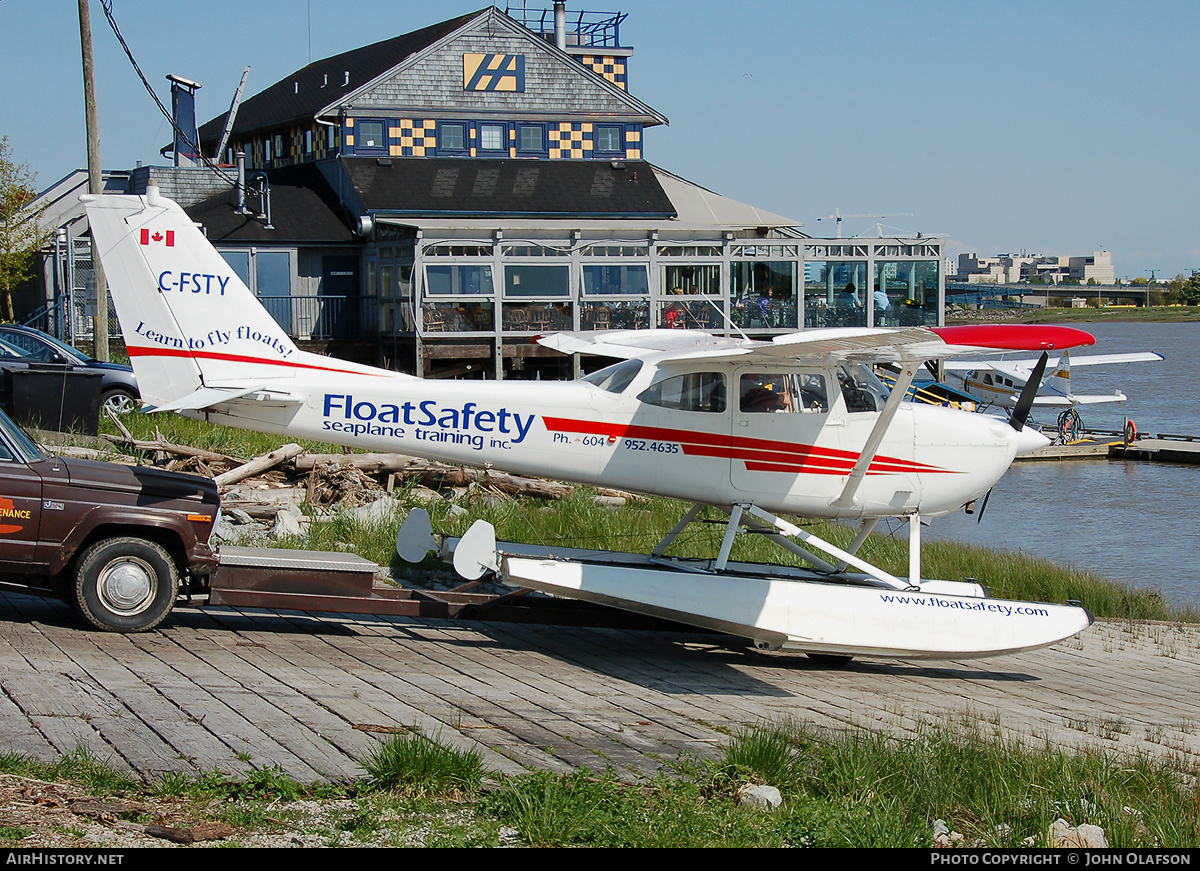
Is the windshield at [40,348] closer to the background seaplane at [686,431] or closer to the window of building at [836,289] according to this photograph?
the background seaplane at [686,431]

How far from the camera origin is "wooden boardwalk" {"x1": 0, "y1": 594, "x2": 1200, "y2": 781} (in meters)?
6.17

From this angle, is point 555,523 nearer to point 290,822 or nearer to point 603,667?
point 603,667

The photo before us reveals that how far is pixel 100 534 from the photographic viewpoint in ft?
27.5

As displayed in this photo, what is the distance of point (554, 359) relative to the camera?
32.1 metres

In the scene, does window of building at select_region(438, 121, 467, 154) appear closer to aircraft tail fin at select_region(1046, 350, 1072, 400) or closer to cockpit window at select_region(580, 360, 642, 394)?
aircraft tail fin at select_region(1046, 350, 1072, 400)

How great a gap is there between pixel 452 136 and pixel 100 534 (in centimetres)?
3104

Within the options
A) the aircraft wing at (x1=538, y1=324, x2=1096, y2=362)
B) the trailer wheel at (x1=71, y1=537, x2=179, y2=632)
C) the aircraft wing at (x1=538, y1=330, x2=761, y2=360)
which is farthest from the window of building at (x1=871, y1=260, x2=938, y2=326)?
the trailer wheel at (x1=71, y1=537, x2=179, y2=632)

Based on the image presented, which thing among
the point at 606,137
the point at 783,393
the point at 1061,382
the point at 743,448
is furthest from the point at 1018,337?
the point at 1061,382

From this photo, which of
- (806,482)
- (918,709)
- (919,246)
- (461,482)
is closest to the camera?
(918,709)

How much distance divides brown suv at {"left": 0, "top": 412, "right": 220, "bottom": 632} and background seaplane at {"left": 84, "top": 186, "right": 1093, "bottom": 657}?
78 cm

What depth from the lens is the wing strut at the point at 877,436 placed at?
954cm

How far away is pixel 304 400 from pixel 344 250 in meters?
26.2

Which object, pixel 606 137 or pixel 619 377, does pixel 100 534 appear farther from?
pixel 606 137

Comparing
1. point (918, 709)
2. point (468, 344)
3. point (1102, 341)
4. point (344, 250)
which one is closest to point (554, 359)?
point (468, 344)
